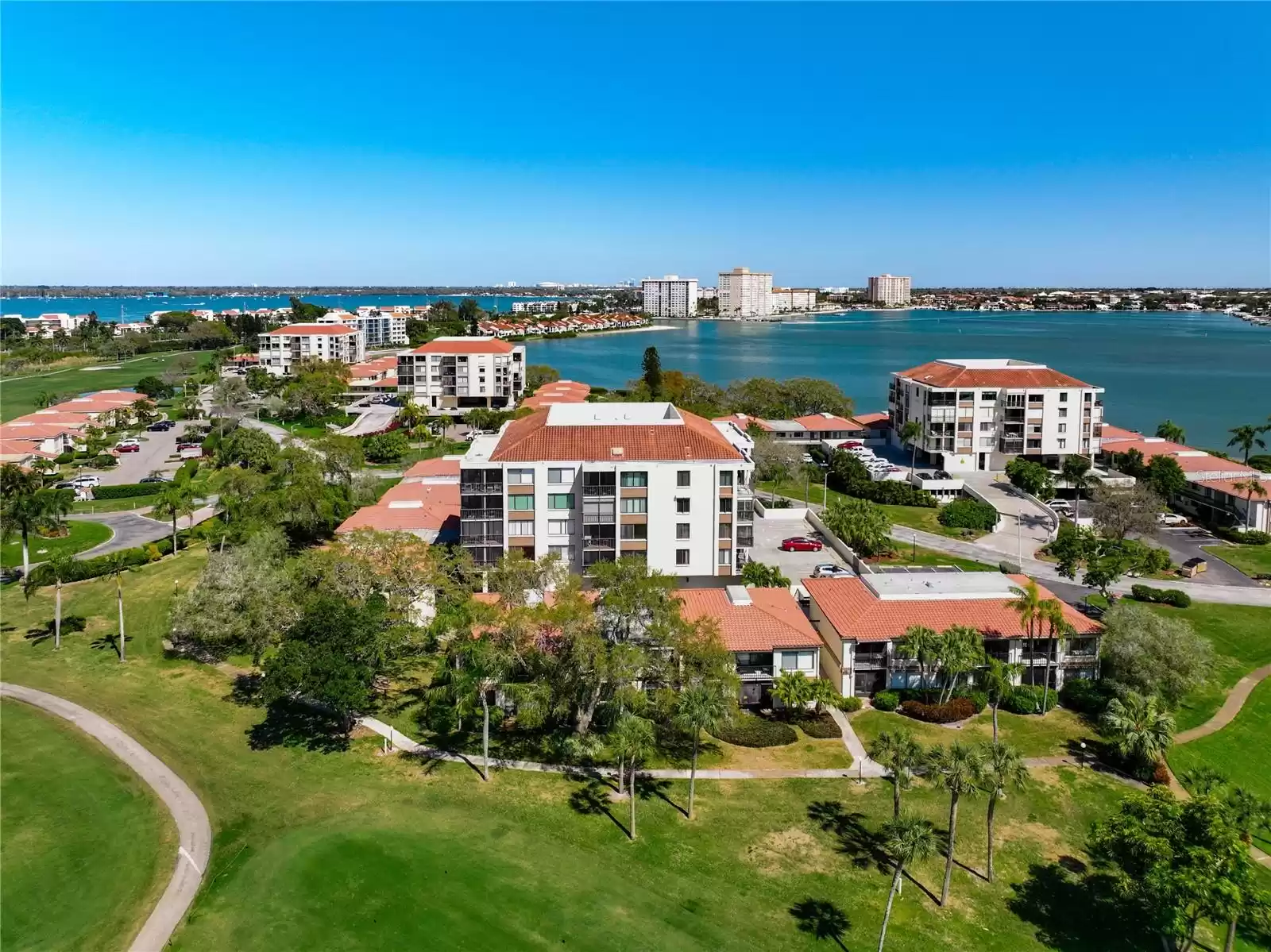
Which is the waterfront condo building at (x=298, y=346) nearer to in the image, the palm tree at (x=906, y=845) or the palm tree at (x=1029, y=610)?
the palm tree at (x=1029, y=610)

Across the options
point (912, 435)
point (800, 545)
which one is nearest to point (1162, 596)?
point (800, 545)

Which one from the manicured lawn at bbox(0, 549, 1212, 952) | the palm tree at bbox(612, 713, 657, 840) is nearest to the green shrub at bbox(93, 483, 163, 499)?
the manicured lawn at bbox(0, 549, 1212, 952)

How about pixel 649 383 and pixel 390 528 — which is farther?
pixel 649 383

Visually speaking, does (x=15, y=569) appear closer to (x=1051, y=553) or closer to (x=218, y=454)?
(x=218, y=454)

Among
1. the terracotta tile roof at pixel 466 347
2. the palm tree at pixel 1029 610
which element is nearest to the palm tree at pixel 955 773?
the palm tree at pixel 1029 610

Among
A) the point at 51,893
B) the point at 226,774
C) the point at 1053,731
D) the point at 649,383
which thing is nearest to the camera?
the point at 51,893

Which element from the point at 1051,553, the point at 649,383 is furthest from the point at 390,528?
the point at 649,383
